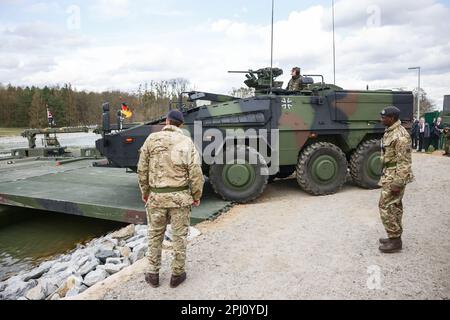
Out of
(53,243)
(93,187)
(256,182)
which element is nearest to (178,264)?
(256,182)

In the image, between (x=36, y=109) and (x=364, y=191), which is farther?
(x=36, y=109)

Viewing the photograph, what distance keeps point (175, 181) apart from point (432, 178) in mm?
7014

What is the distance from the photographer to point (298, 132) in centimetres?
656

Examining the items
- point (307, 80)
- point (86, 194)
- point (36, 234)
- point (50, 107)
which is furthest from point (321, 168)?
point (50, 107)

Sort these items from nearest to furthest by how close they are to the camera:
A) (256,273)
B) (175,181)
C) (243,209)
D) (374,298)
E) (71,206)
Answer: (374,298)
(175,181)
(256,273)
(243,209)
(71,206)

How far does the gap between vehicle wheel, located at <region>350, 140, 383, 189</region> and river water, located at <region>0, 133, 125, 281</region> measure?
501cm

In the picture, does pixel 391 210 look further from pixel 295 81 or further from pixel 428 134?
pixel 428 134

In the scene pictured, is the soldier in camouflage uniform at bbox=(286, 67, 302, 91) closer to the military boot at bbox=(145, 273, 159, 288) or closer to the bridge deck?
the bridge deck

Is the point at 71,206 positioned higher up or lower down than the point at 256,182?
lower down

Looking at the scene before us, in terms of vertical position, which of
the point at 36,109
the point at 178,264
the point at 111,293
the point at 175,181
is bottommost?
the point at 111,293

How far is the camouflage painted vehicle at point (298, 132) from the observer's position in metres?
6.26

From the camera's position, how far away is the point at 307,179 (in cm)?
667

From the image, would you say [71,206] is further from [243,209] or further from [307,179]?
[307,179]

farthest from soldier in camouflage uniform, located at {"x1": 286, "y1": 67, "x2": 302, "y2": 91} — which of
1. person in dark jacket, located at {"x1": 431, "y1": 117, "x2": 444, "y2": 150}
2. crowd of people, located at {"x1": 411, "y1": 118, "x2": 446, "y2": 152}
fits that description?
person in dark jacket, located at {"x1": 431, "y1": 117, "x2": 444, "y2": 150}
